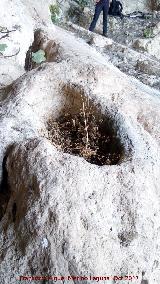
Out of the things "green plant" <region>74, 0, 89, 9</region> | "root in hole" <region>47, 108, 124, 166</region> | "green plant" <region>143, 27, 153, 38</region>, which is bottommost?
"green plant" <region>143, 27, 153, 38</region>

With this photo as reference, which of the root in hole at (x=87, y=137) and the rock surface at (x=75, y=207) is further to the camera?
the root in hole at (x=87, y=137)

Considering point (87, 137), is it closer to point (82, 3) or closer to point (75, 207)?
point (75, 207)

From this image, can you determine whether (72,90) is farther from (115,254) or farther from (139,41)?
(139,41)

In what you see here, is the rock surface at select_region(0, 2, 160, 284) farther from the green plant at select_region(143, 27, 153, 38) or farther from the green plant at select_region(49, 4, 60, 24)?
the green plant at select_region(143, 27, 153, 38)

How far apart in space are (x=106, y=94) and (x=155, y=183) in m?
1.40

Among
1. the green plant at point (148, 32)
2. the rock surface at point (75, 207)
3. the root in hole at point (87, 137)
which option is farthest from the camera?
the green plant at point (148, 32)

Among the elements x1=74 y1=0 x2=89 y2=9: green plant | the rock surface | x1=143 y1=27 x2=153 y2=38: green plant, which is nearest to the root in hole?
the rock surface

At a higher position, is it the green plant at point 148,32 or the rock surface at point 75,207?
the rock surface at point 75,207

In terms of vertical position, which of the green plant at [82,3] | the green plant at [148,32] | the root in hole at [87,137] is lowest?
the green plant at [148,32]

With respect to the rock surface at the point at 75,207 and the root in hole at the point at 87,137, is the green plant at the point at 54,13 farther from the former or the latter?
the rock surface at the point at 75,207

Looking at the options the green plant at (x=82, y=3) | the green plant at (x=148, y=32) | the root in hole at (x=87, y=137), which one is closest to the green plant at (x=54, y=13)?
the green plant at (x=82, y=3)

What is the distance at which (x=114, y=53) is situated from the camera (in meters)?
8.95

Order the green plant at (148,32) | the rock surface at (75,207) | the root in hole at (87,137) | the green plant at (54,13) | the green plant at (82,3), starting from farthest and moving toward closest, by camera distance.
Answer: the green plant at (82,3), the green plant at (148,32), the green plant at (54,13), the root in hole at (87,137), the rock surface at (75,207)

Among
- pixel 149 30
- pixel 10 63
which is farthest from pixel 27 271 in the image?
pixel 149 30
